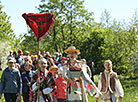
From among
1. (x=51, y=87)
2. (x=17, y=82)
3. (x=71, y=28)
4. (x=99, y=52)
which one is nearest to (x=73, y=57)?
(x=51, y=87)

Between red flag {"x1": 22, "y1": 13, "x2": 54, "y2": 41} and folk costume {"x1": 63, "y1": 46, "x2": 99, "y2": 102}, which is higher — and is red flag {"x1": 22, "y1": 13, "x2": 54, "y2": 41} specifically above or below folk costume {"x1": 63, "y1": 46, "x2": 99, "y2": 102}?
above

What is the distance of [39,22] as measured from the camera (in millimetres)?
7855

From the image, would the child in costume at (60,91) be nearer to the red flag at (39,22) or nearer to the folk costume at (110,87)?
the folk costume at (110,87)

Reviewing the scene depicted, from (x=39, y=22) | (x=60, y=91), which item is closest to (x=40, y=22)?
(x=39, y=22)

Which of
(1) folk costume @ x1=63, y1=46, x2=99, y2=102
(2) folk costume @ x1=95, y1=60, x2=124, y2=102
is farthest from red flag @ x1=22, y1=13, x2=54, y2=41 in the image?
(2) folk costume @ x1=95, y1=60, x2=124, y2=102

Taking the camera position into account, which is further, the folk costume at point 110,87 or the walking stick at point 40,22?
the folk costume at point 110,87

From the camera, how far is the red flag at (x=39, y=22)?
7.82 m

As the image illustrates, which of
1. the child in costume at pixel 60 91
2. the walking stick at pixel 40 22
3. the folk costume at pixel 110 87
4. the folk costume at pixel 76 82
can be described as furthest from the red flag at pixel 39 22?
the child in costume at pixel 60 91

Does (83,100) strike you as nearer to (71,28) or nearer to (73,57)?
(73,57)

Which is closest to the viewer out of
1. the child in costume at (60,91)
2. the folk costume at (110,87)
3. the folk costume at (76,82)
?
the folk costume at (76,82)

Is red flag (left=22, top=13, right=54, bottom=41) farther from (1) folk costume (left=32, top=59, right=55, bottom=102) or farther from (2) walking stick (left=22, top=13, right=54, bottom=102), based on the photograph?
(1) folk costume (left=32, top=59, right=55, bottom=102)

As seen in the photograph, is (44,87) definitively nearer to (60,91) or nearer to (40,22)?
(40,22)

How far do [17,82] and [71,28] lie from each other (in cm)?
3800

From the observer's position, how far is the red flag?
782 cm
